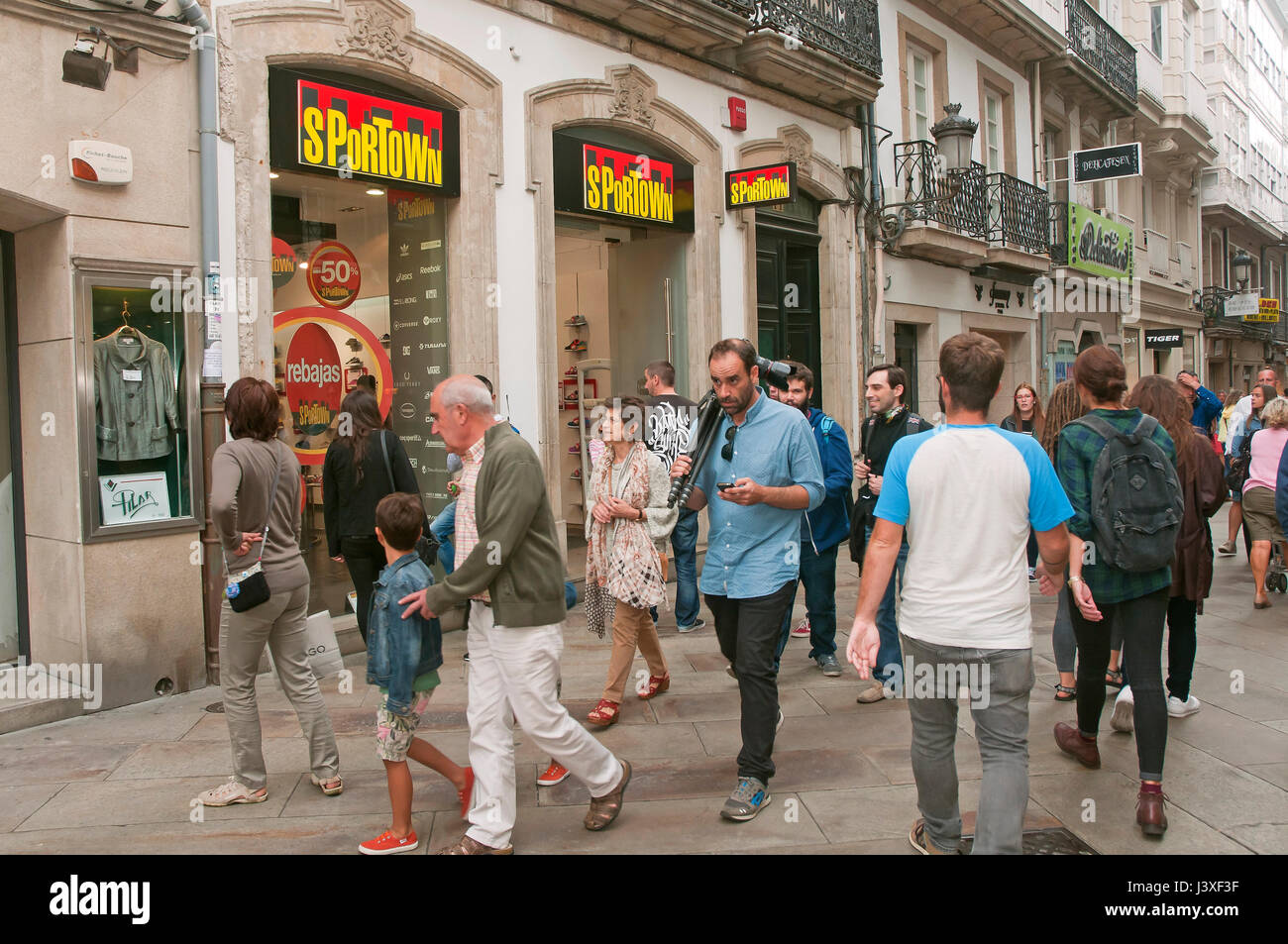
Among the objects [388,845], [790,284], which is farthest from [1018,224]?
[388,845]

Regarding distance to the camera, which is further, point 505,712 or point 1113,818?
point 1113,818

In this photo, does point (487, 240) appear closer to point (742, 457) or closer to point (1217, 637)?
point (742, 457)

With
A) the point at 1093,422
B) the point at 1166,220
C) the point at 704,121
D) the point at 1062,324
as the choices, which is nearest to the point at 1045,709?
the point at 1093,422

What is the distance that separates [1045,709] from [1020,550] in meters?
2.80

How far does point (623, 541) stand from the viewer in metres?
5.70

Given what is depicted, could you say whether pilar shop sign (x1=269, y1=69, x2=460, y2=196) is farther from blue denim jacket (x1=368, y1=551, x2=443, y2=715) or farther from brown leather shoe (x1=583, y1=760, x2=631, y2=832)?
brown leather shoe (x1=583, y1=760, x2=631, y2=832)

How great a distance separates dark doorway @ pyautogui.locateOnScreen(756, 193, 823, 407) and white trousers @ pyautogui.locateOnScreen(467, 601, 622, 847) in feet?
28.2

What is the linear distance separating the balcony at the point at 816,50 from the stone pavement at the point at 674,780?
7.64m

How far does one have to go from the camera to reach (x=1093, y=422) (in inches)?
175

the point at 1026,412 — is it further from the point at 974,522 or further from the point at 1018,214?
the point at 1018,214

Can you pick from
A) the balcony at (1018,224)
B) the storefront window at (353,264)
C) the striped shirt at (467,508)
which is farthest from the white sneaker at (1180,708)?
the balcony at (1018,224)

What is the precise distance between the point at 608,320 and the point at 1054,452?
7.13 meters

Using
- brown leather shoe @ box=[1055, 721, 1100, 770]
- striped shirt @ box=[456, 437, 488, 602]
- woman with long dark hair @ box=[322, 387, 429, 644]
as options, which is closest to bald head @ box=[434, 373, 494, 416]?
striped shirt @ box=[456, 437, 488, 602]

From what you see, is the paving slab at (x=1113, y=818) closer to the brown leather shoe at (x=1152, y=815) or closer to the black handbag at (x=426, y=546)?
the brown leather shoe at (x=1152, y=815)
